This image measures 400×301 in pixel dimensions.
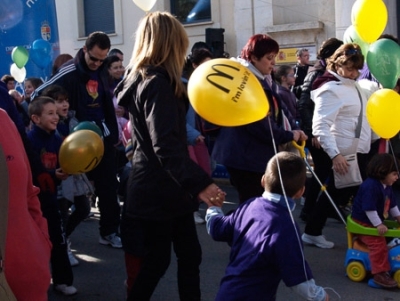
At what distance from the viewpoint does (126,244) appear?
14.4 ft

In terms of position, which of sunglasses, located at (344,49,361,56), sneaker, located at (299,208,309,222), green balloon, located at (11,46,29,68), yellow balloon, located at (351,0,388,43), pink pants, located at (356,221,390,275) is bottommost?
sneaker, located at (299,208,309,222)

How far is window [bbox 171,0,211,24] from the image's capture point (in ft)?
52.9

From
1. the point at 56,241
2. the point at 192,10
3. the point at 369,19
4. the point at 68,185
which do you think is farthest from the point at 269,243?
the point at 192,10

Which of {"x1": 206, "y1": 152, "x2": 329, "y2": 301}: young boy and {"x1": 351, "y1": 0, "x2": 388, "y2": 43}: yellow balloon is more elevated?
{"x1": 351, "y1": 0, "x2": 388, "y2": 43}: yellow balloon

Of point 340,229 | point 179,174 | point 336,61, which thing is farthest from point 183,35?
point 340,229

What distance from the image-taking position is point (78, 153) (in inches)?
173

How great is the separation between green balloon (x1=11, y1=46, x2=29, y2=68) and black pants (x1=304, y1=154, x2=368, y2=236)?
563cm

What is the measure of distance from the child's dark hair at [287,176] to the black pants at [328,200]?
2.46 meters

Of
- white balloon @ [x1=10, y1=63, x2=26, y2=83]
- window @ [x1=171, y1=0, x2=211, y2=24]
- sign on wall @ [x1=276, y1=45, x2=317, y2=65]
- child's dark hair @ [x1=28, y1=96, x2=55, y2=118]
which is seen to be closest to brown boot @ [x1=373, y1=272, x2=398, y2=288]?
child's dark hair @ [x1=28, y1=96, x2=55, y2=118]

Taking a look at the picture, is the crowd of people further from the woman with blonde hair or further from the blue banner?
the blue banner

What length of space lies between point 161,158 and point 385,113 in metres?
2.18

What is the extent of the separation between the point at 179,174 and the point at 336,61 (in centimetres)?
259

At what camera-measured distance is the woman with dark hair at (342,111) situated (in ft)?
17.4

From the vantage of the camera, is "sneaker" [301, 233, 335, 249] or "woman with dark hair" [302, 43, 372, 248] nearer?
"woman with dark hair" [302, 43, 372, 248]
